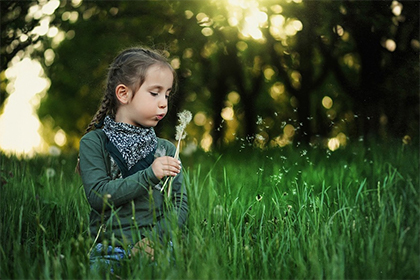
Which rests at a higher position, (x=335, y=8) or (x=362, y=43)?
(x=335, y=8)

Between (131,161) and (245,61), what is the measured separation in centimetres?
408

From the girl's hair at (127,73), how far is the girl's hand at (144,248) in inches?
22.7

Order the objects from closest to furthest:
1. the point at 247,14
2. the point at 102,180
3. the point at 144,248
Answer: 1. the point at 144,248
2. the point at 102,180
3. the point at 247,14

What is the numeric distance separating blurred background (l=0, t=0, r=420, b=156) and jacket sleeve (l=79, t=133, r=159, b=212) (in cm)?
192

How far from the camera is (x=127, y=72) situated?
8.27 feet

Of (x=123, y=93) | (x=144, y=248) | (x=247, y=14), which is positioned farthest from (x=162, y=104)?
(x=247, y=14)

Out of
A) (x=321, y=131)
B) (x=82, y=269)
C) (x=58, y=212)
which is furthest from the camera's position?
(x=321, y=131)

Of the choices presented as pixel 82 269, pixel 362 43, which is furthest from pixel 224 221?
pixel 362 43

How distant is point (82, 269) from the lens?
2053mm

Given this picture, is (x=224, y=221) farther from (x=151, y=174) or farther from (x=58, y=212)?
(x=58, y=212)

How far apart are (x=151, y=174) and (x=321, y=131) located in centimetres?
378

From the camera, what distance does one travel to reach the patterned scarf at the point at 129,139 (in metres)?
2.40

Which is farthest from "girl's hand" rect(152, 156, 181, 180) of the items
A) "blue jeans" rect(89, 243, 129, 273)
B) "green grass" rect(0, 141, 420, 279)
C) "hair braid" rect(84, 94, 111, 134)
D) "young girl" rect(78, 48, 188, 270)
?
"hair braid" rect(84, 94, 111, 134)

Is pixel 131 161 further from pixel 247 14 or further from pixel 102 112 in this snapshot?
pixel 247 14
